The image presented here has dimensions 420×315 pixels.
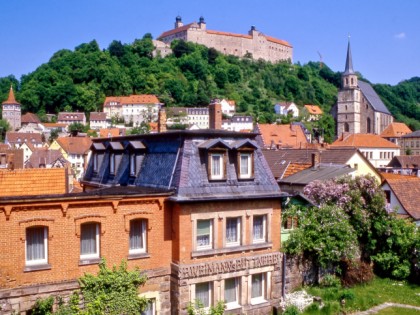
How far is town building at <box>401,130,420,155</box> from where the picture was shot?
123125 millimetres

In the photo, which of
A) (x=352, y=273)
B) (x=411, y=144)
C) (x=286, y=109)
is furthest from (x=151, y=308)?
(x=286, y=109)

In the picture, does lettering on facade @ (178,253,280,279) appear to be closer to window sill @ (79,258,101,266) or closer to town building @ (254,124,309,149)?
window sill @ (79,258,101,266)

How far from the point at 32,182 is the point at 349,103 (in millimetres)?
131024

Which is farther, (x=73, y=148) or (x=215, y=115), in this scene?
(x=73, y=148)

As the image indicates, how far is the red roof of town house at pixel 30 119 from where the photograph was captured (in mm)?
154625

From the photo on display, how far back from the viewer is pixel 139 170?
846 inches

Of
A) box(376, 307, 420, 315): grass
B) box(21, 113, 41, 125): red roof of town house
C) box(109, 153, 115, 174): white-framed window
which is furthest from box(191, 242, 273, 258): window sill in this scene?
box(21, 113, 41, 125): red roof of town house

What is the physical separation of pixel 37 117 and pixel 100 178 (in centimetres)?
14633

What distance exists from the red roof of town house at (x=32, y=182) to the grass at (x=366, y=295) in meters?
14.0

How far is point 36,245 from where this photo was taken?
16.8 m

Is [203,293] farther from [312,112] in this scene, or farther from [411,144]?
[312,112]

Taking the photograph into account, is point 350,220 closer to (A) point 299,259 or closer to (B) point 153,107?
(A) point 299,259

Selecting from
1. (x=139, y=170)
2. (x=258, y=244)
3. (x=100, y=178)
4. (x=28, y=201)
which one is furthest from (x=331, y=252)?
(x=28, y=201)

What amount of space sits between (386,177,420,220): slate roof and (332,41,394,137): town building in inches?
4332
